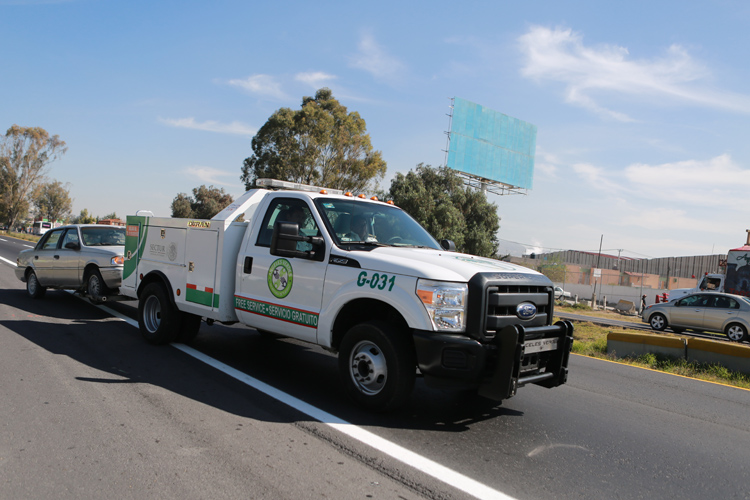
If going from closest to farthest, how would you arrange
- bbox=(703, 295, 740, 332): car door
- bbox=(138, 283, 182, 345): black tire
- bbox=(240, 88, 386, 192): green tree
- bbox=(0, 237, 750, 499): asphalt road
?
bbox=(0, 237, 750, 499): asphalt road < bbox=(138, 283, 182, 345): black tire < bbox=(703, 295, 740, 332): car door < bbox=(240, 88, 386, 192): green tree

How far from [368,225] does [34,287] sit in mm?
9915

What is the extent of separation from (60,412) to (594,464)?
4441 millimetres

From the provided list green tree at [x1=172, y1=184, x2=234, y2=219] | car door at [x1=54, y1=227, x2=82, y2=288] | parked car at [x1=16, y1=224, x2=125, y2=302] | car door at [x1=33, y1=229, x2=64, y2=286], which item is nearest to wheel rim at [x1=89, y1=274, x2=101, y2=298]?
parked car at [x1=16, y1=224, x2=125, y2=302]

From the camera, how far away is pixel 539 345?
472cm

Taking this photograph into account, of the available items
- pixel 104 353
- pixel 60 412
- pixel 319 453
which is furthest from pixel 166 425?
pixel 104 353

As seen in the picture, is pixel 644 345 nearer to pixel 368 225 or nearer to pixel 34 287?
pixel 368 225

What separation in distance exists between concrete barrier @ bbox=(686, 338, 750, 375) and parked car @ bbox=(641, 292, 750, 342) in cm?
1044

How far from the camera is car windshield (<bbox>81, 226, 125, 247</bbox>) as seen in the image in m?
10.8

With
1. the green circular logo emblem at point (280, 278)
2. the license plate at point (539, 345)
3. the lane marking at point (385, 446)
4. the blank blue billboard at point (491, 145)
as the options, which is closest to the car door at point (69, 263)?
the lane marking at point (385, 446)

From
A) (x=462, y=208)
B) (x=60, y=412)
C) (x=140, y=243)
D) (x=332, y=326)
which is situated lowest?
(x=60, y=412)

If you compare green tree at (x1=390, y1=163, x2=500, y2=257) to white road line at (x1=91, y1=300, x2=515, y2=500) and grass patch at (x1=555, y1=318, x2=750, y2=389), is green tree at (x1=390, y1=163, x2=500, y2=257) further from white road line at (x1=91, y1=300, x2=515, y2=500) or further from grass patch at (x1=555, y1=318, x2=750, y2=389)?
white road line at (x1=91, y1=300, x2=515, y2=500)

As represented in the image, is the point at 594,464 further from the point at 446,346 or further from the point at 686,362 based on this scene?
the point at 686,362

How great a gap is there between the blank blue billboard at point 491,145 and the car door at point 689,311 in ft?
71.9

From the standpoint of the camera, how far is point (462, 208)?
3788cm
